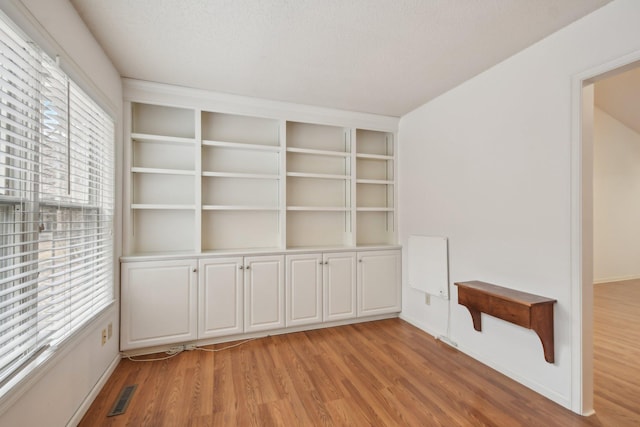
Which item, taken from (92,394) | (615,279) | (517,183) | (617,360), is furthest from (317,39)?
(615,279)

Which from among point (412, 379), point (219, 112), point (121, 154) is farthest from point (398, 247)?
point (121, 154)

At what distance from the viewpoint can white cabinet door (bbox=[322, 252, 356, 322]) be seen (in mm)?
3273

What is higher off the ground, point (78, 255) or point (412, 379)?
point (78, 255)

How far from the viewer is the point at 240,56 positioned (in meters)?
2.27

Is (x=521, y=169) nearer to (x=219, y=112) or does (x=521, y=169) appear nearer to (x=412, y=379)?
(x=412, y=379)

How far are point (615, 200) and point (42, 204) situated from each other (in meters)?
7.74

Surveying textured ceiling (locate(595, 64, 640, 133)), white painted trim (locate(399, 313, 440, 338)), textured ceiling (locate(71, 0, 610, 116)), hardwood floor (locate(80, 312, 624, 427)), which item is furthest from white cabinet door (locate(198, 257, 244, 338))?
textured ceiling (locate(595, 64, 640, 133))

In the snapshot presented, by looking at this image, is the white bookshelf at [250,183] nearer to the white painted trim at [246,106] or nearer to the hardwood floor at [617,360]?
the white painted trim at [246,106]

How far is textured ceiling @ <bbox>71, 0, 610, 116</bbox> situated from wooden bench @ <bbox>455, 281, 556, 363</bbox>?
5.96 feet

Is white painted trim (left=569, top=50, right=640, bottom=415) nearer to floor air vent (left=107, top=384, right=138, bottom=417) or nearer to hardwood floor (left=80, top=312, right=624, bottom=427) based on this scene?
hardwood floor (left=80, top=312, right=624, bottom=427)

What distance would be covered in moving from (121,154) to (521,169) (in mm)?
3304

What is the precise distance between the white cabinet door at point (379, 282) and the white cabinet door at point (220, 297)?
1.38 m

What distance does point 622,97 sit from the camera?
4.54 m

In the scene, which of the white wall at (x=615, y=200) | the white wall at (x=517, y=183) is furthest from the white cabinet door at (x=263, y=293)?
the white wall at (x=615, y=200)
